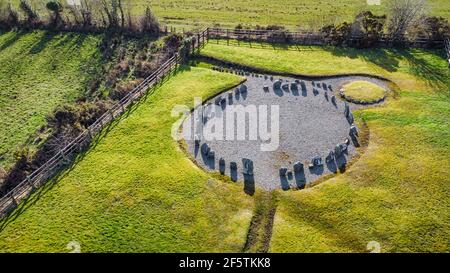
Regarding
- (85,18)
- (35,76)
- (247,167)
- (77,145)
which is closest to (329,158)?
(247,167)

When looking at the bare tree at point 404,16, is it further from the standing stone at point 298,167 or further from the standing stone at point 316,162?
the standing stone at point 298,167

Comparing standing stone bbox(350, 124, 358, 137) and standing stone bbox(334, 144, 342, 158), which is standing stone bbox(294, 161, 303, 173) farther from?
standing stone bbox(350, 124, 358, 137)

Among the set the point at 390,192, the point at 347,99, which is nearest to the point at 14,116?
the point at 347,99

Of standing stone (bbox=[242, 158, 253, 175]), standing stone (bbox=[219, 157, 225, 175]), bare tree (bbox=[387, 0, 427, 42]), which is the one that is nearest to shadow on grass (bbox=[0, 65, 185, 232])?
standing stone (bbox=[219, 157, 225, 175])

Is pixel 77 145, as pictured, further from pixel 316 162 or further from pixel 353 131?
pixel 353 131

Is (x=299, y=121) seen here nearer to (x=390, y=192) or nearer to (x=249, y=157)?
(x=249, y=157)

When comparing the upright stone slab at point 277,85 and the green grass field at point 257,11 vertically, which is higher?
the green grass field at point 257,11

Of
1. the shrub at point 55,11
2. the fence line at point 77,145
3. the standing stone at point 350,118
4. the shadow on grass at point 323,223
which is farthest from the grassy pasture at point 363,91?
the shrub at point 55,11
